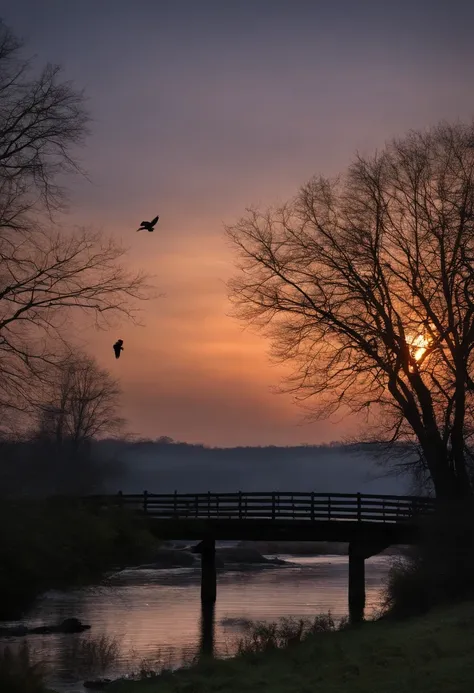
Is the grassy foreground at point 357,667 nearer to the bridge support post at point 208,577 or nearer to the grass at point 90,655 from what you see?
the grass at point 90,655

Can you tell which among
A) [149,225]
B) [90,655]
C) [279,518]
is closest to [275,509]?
[279,518]

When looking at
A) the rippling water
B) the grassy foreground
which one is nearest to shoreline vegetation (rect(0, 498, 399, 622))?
the rippling water

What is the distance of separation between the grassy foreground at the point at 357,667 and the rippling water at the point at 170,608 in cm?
490

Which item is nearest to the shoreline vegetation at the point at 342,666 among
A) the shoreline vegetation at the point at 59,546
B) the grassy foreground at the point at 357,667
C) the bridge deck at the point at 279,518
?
the grassy foreground at the point at 357,667

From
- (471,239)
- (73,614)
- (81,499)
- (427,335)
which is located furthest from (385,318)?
(73,614)

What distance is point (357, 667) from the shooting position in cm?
1655

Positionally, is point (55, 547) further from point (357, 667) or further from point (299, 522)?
point (299, 522)

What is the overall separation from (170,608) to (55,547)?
19.2m

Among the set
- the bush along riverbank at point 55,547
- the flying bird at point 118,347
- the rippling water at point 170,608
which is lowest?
the rippling water at point 170,608

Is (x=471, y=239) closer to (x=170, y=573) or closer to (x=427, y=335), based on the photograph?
(x=427, y=335)

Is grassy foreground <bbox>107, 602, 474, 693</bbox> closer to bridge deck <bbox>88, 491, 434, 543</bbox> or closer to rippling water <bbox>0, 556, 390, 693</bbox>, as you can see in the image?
rippling water <bbox>0, 556, 390, 693</bbox>

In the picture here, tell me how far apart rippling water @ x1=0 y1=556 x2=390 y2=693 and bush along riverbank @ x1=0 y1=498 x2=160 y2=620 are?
205cm

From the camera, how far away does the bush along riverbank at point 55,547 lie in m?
20.1

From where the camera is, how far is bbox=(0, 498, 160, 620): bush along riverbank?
65.9ft
